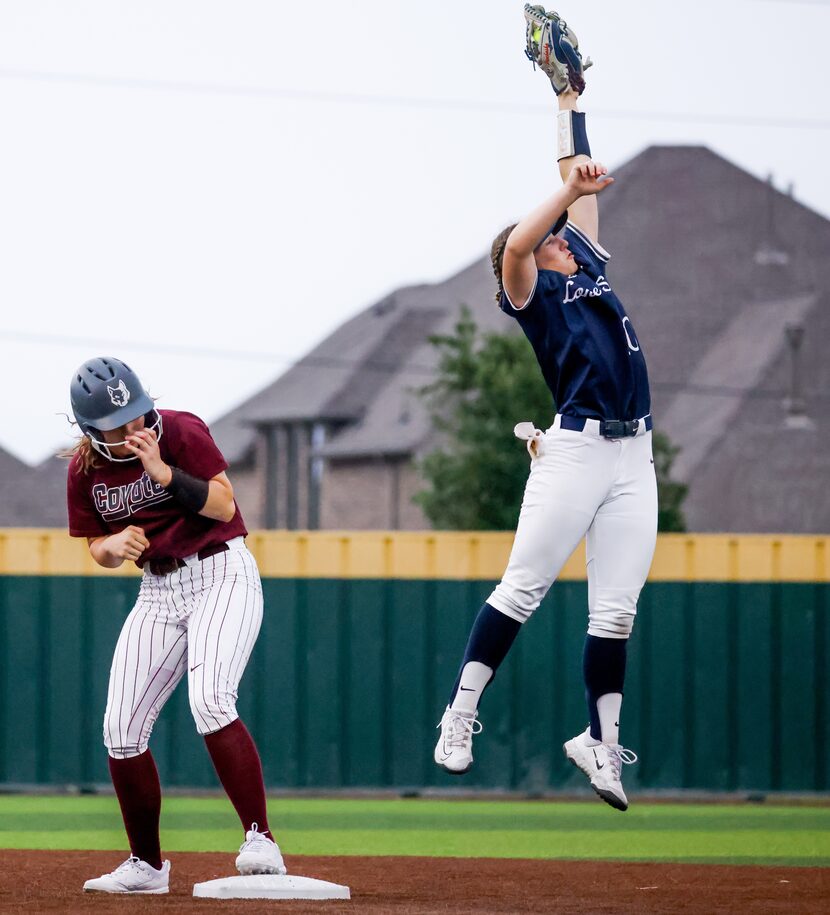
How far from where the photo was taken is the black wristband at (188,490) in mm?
5902

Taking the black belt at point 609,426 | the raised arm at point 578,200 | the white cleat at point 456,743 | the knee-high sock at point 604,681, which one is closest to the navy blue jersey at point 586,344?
the black belt at point 609,426

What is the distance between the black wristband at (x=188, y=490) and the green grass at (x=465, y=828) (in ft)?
10.1

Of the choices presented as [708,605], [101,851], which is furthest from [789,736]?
[101,851]

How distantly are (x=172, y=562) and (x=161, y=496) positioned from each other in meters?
0.25

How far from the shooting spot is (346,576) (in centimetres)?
1163

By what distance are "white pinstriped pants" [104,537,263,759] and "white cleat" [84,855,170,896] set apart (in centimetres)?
44

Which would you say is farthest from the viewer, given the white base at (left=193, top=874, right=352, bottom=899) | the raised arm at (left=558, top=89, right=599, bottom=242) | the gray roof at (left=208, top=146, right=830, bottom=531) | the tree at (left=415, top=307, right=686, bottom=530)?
the gray roof at (left=208, top=146, right=830, bottom=531)

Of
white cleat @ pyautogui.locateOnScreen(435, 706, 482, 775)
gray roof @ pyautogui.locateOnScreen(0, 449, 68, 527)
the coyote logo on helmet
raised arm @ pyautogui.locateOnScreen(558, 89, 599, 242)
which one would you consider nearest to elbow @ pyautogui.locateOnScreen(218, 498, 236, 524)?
the coyote logo on helmet

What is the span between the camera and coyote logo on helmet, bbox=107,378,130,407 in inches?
235

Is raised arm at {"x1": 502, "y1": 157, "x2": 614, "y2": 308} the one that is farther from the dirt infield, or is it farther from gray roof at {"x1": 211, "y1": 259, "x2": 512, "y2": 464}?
gray roof at {"x1": 211, "y1": 259, "x2": 512, "y2": 464}

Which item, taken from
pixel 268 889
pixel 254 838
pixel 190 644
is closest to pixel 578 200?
pixel 190 644

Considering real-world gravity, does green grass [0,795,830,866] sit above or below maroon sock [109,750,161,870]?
below

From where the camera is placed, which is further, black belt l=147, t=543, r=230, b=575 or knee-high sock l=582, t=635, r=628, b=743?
knee-high sock l=582, t=635, r=628, b=743

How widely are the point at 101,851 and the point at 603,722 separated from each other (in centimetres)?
313
